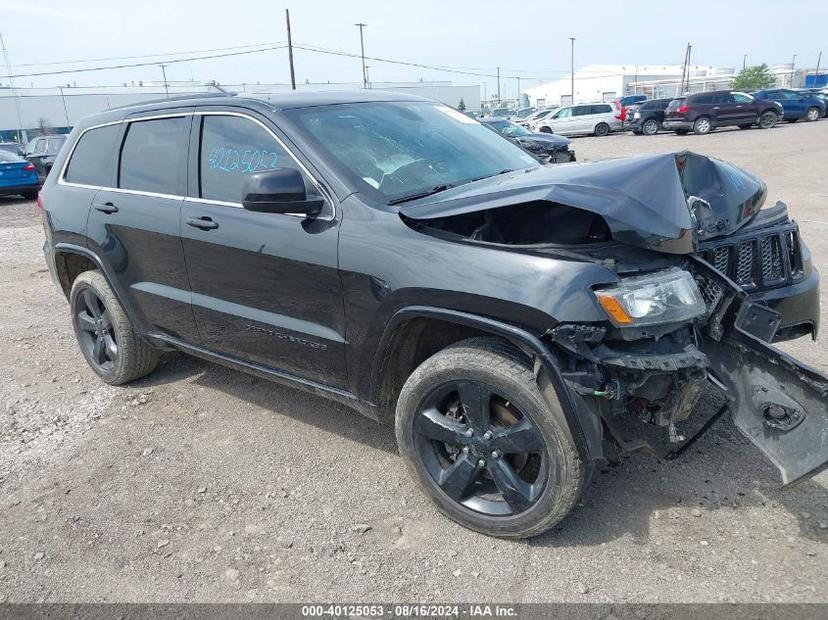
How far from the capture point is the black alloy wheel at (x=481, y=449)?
9.08 feet

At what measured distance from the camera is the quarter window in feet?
11.3

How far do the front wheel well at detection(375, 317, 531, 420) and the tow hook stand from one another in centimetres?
112

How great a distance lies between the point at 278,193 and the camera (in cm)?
297

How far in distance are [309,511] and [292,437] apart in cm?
75

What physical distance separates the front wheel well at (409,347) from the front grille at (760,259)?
1.18 meters

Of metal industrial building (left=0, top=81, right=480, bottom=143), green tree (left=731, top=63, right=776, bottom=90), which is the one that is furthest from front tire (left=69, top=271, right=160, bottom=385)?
green tree (left=731, top=63, right=776, bottom=90)

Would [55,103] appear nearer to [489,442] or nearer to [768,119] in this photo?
[768,119]

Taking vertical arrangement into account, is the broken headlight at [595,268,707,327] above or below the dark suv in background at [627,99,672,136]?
above

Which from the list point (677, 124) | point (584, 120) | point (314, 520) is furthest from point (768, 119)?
A: point (314, 520)

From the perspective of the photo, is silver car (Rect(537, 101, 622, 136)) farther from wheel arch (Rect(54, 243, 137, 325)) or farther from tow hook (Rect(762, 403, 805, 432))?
tow hook (Rect(762, 403, 805, 432))

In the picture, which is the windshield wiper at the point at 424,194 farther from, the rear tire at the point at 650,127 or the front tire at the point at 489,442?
the rear tire at the point at 650,127

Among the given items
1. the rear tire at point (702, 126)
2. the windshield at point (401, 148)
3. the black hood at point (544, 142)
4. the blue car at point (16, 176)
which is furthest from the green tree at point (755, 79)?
the windshield at point (401, 148)

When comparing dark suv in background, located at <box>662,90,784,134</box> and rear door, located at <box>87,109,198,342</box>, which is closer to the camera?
rear door, located at <box>87,109,198,342</box>

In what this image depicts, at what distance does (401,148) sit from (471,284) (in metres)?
1.18
